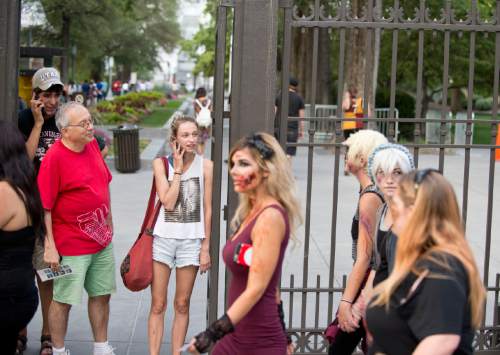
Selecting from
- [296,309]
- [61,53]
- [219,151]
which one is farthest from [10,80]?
[61,53]

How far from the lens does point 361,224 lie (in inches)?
177

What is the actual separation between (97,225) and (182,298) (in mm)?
708

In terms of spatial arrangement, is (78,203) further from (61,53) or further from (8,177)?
(61,53)

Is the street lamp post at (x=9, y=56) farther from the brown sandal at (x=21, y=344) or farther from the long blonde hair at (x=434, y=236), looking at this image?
the long blonde hair at (x=434, y=236)

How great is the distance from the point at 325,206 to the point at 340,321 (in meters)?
8.74

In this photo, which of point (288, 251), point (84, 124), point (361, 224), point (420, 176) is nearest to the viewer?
point (420, 176)

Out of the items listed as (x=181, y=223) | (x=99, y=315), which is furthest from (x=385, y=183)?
(x=99, y=315)

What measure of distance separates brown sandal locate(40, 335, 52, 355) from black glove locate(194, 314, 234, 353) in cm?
257

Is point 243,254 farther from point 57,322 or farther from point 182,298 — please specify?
point 57,322

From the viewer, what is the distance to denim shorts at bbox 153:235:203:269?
543 cm

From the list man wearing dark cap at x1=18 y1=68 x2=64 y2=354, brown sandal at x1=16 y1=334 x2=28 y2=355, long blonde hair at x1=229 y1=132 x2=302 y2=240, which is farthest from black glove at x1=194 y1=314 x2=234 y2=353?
brown sandal at x1=16 y1=334 x2=28 y2=355

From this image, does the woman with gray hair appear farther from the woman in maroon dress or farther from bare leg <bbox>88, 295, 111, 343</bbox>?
bare leg <bbox>88, 295, 111, 343</bbox>

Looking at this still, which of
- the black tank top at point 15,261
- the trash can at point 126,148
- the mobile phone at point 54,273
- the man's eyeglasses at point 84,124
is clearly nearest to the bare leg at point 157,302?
the mobile phone at point 54,273

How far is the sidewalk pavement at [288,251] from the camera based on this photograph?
6.62 meters
